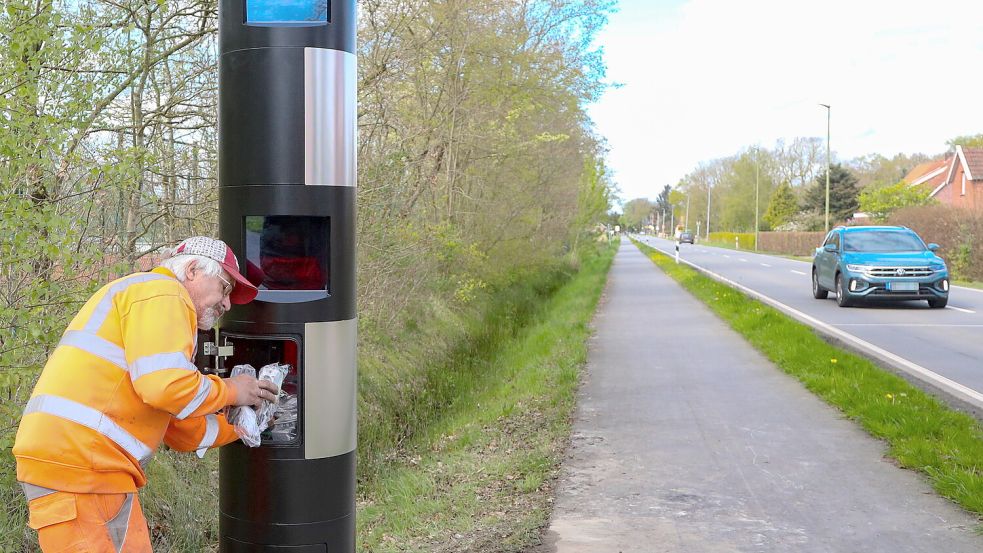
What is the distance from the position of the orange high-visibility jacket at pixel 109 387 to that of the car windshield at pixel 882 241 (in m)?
18.6

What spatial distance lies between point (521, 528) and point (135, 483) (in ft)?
9.04

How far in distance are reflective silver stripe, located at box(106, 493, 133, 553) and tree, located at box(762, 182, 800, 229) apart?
88.9 meters

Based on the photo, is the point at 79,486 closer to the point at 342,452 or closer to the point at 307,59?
the point at 342,452

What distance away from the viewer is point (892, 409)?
8.03 m

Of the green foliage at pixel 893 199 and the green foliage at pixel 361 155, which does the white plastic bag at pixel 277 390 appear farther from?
the green foliage at pixel 893 199

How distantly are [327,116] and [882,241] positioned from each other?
60.2 feet

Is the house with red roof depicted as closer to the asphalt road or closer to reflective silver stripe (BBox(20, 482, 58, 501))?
the asphalt road

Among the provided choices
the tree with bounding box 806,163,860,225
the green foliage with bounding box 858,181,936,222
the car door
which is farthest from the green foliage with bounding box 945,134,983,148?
the car door

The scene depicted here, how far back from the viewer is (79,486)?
2852 millimetres

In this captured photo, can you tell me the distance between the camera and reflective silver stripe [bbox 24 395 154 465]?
9.30 ft

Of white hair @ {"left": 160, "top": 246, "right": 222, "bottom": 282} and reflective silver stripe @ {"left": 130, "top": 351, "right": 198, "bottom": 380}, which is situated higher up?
white hair @ {"left": 160, "top": 246, "right": 222, "bottom": 282}

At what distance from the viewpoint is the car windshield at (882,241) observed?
63.2ft

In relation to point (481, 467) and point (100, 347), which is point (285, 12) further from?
point (481, 467)

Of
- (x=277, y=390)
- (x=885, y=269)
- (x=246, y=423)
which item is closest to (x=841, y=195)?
(x=885, y=269)
